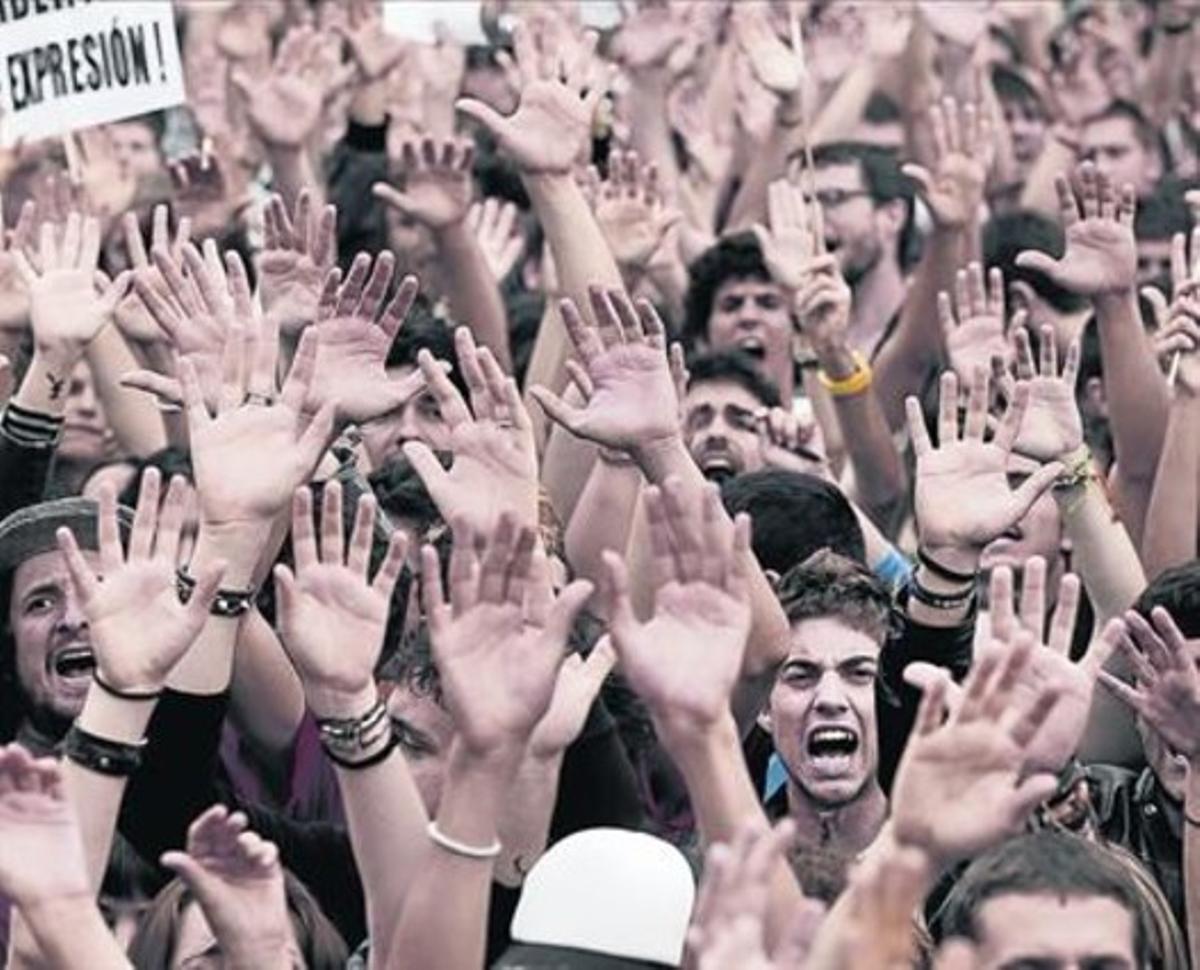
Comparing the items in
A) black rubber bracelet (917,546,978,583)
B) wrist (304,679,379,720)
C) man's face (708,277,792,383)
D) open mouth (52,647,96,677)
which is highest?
wrist (304,679,379,720)

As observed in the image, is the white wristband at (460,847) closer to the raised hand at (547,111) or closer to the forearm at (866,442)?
the raised hand at (547,111)

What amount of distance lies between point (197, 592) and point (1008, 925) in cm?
113

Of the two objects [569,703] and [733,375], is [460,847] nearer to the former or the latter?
[569,703]

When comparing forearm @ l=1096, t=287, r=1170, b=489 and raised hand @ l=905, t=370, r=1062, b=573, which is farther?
forearm @ l=1096, t=287, r=1170, b=489

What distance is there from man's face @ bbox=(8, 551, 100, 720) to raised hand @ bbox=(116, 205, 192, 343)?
1.65 ft

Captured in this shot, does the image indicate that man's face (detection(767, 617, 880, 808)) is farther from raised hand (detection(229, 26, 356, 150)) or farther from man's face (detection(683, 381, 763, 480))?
raised hand (detection(229, 26, 356, 150))

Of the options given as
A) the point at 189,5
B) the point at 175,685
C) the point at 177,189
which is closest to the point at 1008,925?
the point at 175,685

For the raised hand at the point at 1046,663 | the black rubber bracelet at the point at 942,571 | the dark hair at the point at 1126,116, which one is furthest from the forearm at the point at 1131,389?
the dark hair at the point at 1126,116

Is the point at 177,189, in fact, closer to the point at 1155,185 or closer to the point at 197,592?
the point at 1155,185

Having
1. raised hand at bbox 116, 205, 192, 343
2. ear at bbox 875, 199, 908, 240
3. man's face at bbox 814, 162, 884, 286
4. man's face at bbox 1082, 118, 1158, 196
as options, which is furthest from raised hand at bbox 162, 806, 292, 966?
man's face at bbox 1082, 118, 1158, 196

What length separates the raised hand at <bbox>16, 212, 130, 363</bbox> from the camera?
6996mm

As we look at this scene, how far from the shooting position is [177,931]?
540 cm

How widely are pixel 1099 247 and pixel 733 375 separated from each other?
2.87 feet

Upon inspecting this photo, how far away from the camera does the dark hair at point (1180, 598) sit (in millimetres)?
6254
